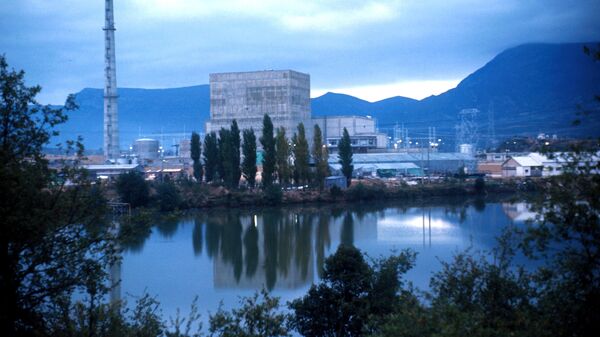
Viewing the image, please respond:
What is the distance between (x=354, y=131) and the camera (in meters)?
33.5

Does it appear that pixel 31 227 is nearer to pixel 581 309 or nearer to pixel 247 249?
pixel 581 309

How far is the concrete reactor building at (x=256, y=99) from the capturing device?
30.3m

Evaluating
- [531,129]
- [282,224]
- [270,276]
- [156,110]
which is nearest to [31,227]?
[270,276]

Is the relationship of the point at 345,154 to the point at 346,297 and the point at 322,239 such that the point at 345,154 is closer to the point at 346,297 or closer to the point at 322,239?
the point at 322,239


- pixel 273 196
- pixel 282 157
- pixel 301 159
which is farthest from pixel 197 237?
pixel 301 159

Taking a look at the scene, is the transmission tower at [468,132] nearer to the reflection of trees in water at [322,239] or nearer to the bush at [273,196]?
the bush at [273,196]

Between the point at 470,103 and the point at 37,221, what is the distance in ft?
252

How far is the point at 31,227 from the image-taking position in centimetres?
317

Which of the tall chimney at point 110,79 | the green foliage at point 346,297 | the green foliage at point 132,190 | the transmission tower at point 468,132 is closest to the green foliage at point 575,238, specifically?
the green foliage at point 346,297

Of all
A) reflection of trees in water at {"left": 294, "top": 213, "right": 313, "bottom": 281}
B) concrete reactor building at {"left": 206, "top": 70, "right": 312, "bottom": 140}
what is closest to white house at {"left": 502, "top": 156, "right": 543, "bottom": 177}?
concrete reactor building at {"left": 206, "top": 70, "right": 312, "bottom": 140}

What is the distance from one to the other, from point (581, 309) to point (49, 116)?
3063mm

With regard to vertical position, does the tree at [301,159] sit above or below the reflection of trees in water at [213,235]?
above

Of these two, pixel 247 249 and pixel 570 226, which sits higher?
pixel 570 226

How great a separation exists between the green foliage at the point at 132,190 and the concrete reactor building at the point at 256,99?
503 inches
